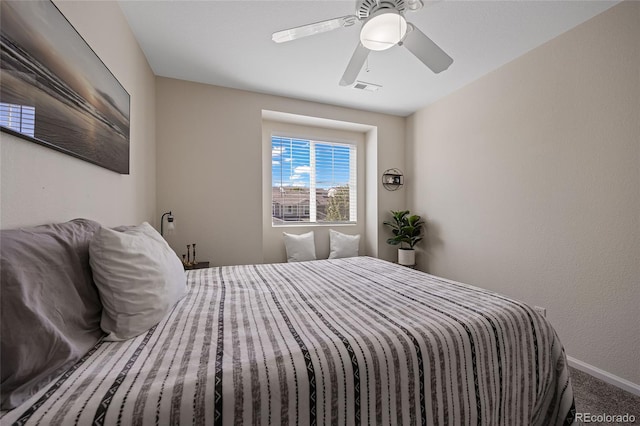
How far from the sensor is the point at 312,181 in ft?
12.4

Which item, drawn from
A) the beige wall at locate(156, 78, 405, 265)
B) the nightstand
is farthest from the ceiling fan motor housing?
the nightstand

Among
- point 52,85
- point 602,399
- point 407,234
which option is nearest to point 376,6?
point 52,85

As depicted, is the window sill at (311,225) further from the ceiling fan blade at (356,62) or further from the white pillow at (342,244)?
the ceiling fan blade at (356,62)

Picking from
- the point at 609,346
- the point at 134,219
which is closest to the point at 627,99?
the point at 609,346

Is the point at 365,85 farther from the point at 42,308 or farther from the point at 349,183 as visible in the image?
the point at 42,308

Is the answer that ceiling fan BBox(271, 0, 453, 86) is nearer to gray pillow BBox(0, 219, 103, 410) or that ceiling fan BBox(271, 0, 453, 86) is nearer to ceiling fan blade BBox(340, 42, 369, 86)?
ceiling fan blade BBox(340, 42, 369, 86)

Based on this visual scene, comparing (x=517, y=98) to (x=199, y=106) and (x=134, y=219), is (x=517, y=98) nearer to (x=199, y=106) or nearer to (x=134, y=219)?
(x=199, y=106)

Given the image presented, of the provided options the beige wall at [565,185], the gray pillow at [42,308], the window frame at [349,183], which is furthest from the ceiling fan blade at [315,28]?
the window frame at [349,183]

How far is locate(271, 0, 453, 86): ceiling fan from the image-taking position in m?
1.33

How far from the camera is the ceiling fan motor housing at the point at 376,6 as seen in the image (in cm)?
134

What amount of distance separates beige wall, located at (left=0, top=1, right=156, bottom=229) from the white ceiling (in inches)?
12.6

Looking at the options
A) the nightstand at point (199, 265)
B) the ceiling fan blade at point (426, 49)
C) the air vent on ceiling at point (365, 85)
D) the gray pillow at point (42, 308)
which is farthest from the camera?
the air vent on ceiling at point (365, 85)

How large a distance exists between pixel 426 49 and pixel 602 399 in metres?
2.53

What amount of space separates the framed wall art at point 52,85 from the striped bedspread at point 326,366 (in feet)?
2.78
